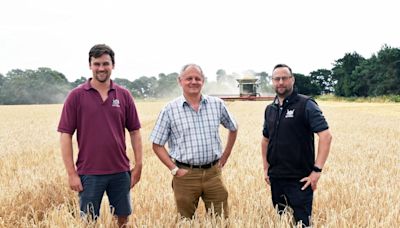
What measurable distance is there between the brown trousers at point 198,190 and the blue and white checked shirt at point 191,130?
0.39 ft

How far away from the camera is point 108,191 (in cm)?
361

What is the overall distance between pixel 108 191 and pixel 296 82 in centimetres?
8066

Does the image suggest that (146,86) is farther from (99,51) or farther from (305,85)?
(99,51)

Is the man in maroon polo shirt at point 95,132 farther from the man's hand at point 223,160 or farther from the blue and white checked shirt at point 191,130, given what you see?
the man's hand at point 223,160

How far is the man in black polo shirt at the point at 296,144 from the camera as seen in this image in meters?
3.54

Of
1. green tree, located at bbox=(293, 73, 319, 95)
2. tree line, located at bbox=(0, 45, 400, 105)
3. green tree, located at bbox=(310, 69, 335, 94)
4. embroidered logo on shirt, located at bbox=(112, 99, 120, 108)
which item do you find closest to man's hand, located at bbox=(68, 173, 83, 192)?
embroidered logo on shirt, located at bbox=(112, 99, 120, 108)

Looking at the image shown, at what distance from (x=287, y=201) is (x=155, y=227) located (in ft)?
4.60

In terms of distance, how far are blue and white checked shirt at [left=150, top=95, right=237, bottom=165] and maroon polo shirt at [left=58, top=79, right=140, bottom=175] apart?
41cm

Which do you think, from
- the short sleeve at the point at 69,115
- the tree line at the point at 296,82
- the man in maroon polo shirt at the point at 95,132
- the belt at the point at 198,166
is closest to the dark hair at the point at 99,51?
the man in maroon polo shirt at the point at 95,132

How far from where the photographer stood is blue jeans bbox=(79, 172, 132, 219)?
345 cm

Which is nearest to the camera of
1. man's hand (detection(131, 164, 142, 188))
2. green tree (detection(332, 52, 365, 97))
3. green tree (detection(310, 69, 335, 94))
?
man's hand (detection(131, 164, 142, 188))

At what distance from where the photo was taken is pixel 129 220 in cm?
379

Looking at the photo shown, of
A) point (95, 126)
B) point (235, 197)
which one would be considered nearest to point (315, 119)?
point (235, 197)

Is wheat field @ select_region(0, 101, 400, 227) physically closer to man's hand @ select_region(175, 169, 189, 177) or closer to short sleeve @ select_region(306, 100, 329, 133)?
man's hand @ select_region(175, 169, 189, 177)
